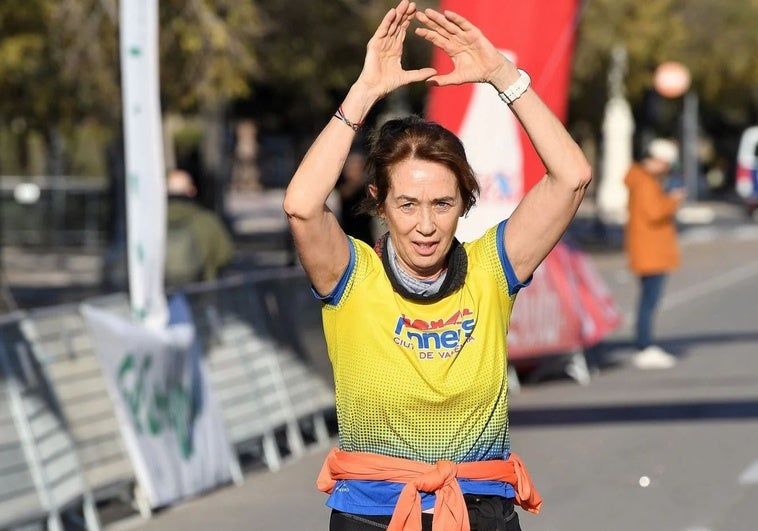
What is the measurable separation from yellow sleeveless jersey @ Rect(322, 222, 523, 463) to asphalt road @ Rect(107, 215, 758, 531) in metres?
1.44

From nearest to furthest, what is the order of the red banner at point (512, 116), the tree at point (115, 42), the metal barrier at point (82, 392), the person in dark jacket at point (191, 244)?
the metal barrier at point (82, 392) < the person in dark jacket at point (191, 244) < the red banner at point (512, 116) < the tree at point (115, 42)

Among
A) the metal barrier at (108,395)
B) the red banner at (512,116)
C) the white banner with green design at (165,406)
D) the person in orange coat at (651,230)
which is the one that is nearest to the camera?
the metal barrier at (108,395)

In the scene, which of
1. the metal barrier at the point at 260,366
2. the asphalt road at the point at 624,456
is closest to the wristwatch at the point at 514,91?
the asphalt road at the point at 624,456

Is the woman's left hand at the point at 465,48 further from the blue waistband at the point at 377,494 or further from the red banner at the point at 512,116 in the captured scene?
the red banner at the point at 512,116

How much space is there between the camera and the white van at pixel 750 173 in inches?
1748

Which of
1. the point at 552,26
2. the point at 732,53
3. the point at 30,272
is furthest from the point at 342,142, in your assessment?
the point at 732,53

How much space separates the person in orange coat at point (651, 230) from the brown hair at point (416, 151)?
406 inches

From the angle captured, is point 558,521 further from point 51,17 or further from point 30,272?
point 30,272

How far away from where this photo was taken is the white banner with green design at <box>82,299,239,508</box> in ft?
27.2

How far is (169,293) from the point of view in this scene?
30.0ft

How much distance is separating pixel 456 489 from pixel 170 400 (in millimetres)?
5342

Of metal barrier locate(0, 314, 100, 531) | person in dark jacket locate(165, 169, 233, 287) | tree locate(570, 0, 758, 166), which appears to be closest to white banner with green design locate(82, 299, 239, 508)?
metal barrier locate(0, 314, 100, 531)

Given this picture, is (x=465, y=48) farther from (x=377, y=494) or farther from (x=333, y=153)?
(x=377, y=494)

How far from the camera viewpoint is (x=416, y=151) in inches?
141
